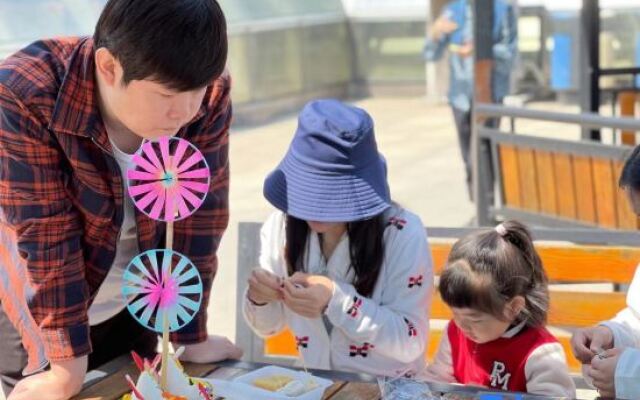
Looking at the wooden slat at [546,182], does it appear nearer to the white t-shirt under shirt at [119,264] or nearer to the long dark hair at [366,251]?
the long dark hair at [366,251]

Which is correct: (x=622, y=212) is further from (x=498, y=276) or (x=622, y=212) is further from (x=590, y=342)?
(x=590, y=342)

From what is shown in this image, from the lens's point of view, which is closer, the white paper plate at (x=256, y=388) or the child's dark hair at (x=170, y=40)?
the child's dark hair at (x=170, y=40)

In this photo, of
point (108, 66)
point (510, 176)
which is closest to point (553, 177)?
point (510, 176)

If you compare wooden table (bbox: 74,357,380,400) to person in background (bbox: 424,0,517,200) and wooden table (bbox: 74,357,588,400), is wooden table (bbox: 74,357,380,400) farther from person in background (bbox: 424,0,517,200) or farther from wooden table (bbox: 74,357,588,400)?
person in background (bbox: 424,0,517,200)

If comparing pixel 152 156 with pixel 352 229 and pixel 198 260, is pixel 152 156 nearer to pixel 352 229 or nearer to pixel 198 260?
pixel 198 260

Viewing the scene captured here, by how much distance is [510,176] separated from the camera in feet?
19.4

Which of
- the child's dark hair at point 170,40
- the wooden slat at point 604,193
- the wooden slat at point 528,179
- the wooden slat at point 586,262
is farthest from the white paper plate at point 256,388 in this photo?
the wooden slat at point 528,179

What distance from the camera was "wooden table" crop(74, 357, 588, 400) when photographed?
2238 mm

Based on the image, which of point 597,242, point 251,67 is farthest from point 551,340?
point 251,67

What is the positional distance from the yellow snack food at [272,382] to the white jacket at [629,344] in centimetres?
62

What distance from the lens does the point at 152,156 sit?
206 centimetres

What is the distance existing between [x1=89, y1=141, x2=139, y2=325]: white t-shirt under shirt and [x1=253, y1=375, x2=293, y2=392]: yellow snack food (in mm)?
381

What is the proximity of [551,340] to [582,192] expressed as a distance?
288 cm

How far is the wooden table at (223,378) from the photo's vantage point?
7.34 feet
